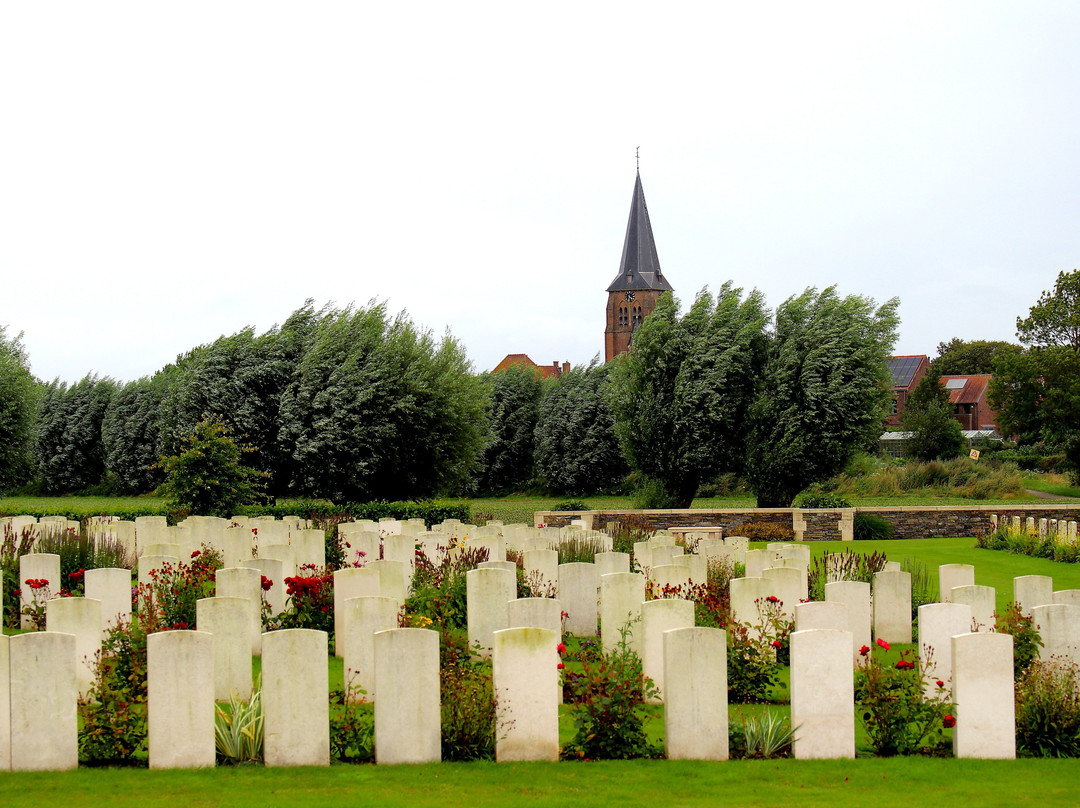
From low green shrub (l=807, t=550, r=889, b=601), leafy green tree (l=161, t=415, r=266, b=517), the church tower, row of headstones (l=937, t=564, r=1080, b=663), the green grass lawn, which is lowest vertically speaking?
the green grass lawn

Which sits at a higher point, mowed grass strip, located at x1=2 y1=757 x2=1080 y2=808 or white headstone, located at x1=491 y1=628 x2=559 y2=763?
white headstone, located at x1=491 y1=628 x2=559 y2=763

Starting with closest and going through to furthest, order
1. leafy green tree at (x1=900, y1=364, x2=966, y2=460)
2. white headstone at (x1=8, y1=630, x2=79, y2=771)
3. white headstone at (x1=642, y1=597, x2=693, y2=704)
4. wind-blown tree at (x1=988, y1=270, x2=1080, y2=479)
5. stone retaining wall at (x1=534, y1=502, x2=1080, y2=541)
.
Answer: white headstone at (x1=8, y1=630, x2=79, y2=771), white headstone at (x1=642, y1=597, x2=693, y2=704), stone retaining wall at (x1=534, y1=502, x2=1080, y2=541), wind-blown tree at (x1=988, y1=270, x2=1080, y2=479), leafy green tree at (x1=900, y1=364, x2=966, y2=460)

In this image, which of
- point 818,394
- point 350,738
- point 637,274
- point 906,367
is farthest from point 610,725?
point 906,367

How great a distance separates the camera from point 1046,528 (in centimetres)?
1997

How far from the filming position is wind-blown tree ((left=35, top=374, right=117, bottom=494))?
186 ft

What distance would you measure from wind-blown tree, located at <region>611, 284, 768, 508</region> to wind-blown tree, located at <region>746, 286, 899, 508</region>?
2.53 feet

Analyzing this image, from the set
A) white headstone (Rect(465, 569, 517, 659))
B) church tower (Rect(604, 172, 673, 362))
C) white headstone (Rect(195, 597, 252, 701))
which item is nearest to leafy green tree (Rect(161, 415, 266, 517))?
white headstone (Rect(465, 569, 517, 659))

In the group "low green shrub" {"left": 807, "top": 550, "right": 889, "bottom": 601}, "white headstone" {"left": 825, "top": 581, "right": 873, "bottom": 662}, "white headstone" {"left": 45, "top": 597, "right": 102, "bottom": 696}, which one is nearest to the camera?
"white headstone" {"left": 45, "top": 597, "right": 102, "bottom": 696}

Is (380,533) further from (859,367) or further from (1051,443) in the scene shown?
(1051,443)

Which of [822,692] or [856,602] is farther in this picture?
[856,602]

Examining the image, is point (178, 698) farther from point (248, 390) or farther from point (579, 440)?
point (579, 440)

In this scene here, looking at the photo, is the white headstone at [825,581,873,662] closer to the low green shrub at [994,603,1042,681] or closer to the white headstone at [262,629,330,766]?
the low green shrub at [994,603,1042,681]

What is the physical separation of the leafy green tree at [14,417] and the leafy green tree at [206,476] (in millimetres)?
11450

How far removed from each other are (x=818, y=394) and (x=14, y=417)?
25267 mm
